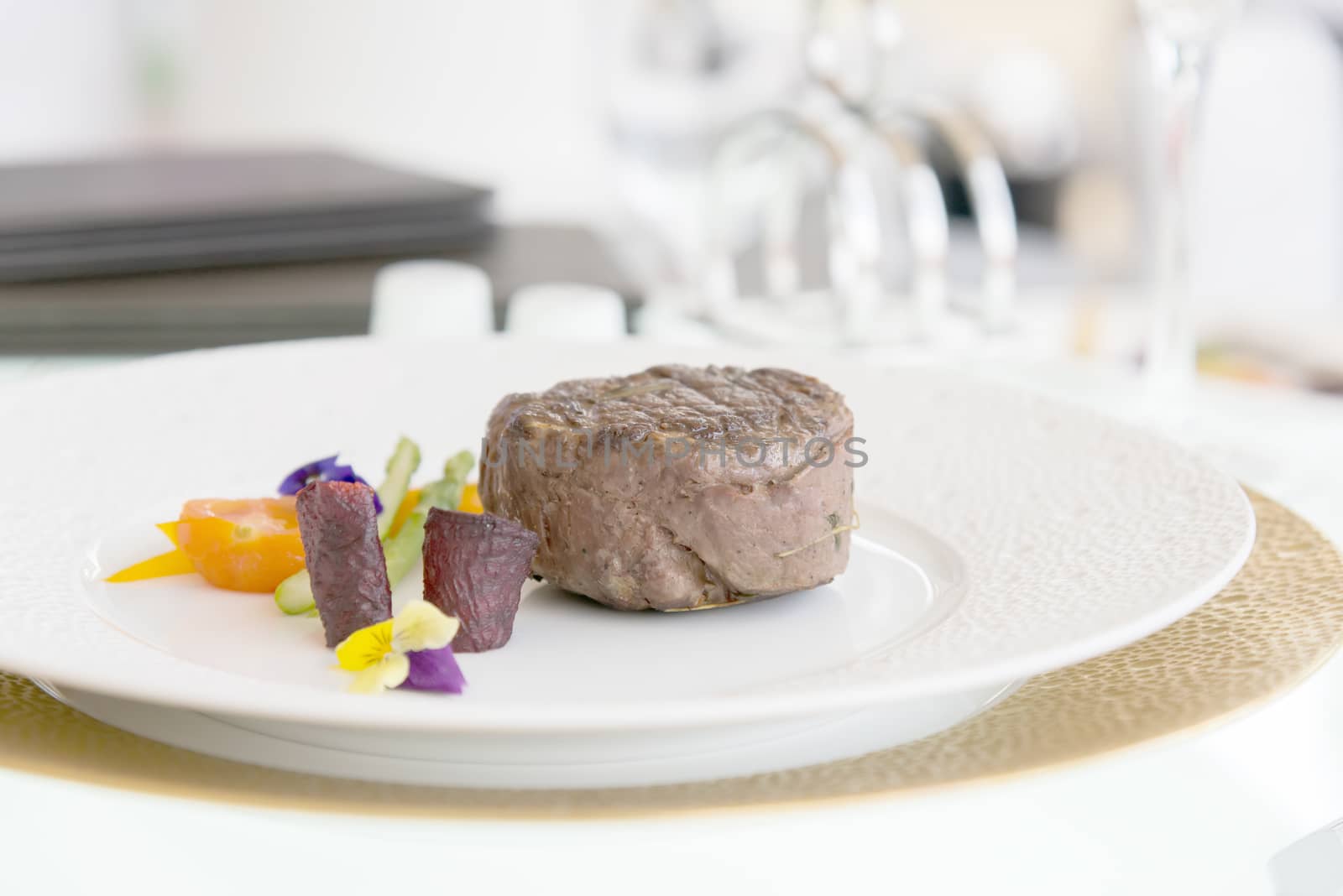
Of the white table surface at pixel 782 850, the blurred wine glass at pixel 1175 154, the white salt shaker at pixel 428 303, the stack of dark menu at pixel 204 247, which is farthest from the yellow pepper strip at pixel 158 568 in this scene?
the blurred wine glass at pixel 1175 154

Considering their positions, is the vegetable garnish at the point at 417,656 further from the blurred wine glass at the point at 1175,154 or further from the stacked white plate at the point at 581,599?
the blurred wine glass at the point at 1175,154

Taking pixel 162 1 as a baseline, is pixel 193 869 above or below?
below

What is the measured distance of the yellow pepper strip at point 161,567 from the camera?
1271mm

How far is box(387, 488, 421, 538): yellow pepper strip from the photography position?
1.46m

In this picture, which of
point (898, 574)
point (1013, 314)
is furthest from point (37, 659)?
point (1013, 314)

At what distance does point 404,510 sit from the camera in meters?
1.49

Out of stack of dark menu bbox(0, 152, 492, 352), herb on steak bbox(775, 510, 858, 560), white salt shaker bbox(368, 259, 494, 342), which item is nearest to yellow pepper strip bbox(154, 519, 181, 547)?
herb on steak bbox(775, 510, 858, 560)

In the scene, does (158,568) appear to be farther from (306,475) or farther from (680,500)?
(680,500)

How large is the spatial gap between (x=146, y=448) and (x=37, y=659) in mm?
743

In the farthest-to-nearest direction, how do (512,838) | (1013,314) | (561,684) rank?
(1013,314) → (561,684) → (512,838)

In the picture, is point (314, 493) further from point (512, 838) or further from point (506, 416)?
point (512, 838)

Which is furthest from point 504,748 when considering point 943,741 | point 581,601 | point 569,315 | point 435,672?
point 569,315

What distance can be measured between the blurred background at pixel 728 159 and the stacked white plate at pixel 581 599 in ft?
1.47

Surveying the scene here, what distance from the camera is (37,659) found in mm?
864
